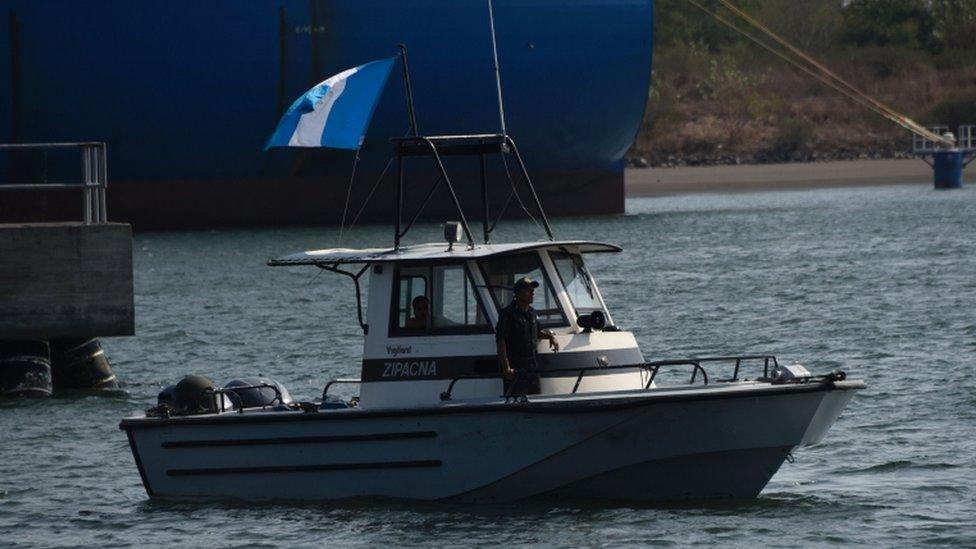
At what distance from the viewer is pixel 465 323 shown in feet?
58.7

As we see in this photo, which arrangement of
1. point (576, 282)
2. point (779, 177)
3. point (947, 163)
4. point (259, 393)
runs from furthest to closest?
point (779, 177) → point (947, 163) → point (259, 393) → point (576, 282)

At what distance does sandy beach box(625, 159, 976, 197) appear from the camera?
91.3m

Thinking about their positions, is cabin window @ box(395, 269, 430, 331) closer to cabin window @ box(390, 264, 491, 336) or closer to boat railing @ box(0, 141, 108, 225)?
cabin window @ box(390, 264, 491, 336)

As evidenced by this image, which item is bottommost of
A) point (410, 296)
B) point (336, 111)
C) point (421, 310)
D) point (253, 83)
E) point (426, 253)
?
point (421, 310)

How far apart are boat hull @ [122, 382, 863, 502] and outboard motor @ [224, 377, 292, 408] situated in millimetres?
1173

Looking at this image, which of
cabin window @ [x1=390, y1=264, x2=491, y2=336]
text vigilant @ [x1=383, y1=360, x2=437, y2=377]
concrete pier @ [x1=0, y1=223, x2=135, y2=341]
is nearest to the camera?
text vigilant @ [x1=383, y1=360, x2=437, y2=377]

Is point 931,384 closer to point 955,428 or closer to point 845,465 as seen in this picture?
point 955,428

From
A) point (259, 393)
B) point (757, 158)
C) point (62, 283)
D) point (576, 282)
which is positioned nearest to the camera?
point (576, 282)

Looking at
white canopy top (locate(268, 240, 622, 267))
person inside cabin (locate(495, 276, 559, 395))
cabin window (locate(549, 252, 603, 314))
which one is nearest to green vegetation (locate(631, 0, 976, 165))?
cabin window (locate(549, 252, 603, 314))

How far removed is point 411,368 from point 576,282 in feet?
5.90

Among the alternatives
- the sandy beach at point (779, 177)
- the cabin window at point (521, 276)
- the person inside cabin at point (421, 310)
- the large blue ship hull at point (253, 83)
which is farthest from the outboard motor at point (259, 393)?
the sandy beach at point (779, 177)

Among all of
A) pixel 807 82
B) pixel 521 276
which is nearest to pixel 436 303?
pixel 521 276

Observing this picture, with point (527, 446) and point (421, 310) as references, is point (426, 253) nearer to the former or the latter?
point (421, 310)

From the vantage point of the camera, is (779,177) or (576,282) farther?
(779,177)
